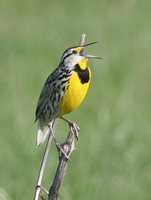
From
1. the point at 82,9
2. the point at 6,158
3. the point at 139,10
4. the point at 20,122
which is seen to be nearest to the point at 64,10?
the point at 82,9

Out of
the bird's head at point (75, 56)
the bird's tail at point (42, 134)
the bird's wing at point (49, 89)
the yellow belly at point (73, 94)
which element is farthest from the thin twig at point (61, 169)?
the bird's tail at point (42, 134)

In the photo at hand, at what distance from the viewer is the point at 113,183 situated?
725 centimetres

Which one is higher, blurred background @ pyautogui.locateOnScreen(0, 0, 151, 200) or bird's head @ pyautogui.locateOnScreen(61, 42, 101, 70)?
blurred background @ pyautogui.locateOnScreen(0, 0, 151, 200)

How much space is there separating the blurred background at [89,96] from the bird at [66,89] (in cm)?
56

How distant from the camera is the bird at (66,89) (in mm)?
6230

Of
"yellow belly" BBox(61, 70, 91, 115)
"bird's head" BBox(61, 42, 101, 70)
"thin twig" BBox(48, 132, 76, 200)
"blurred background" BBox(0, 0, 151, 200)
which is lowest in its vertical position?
"thin twig" BBox(48, 132, 76, 200)

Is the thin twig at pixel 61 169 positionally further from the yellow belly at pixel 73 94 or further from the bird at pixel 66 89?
the yellow belly at pixel 73 94

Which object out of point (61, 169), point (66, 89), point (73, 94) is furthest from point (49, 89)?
point (61, 169)

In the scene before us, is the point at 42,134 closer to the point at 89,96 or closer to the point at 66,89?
the point at 66,89

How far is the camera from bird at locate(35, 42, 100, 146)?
6230 mm

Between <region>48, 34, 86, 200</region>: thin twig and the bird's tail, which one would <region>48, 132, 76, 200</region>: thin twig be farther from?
the bird's tail

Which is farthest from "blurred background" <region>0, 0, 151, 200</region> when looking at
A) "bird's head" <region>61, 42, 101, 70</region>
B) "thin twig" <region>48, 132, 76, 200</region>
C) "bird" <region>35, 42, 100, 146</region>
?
"bird's head" <region>61, 42, 101, 70</region>

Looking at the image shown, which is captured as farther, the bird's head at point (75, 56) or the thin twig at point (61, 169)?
the bird's head at point (75, 56)

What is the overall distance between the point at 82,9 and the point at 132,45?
8.55ft
